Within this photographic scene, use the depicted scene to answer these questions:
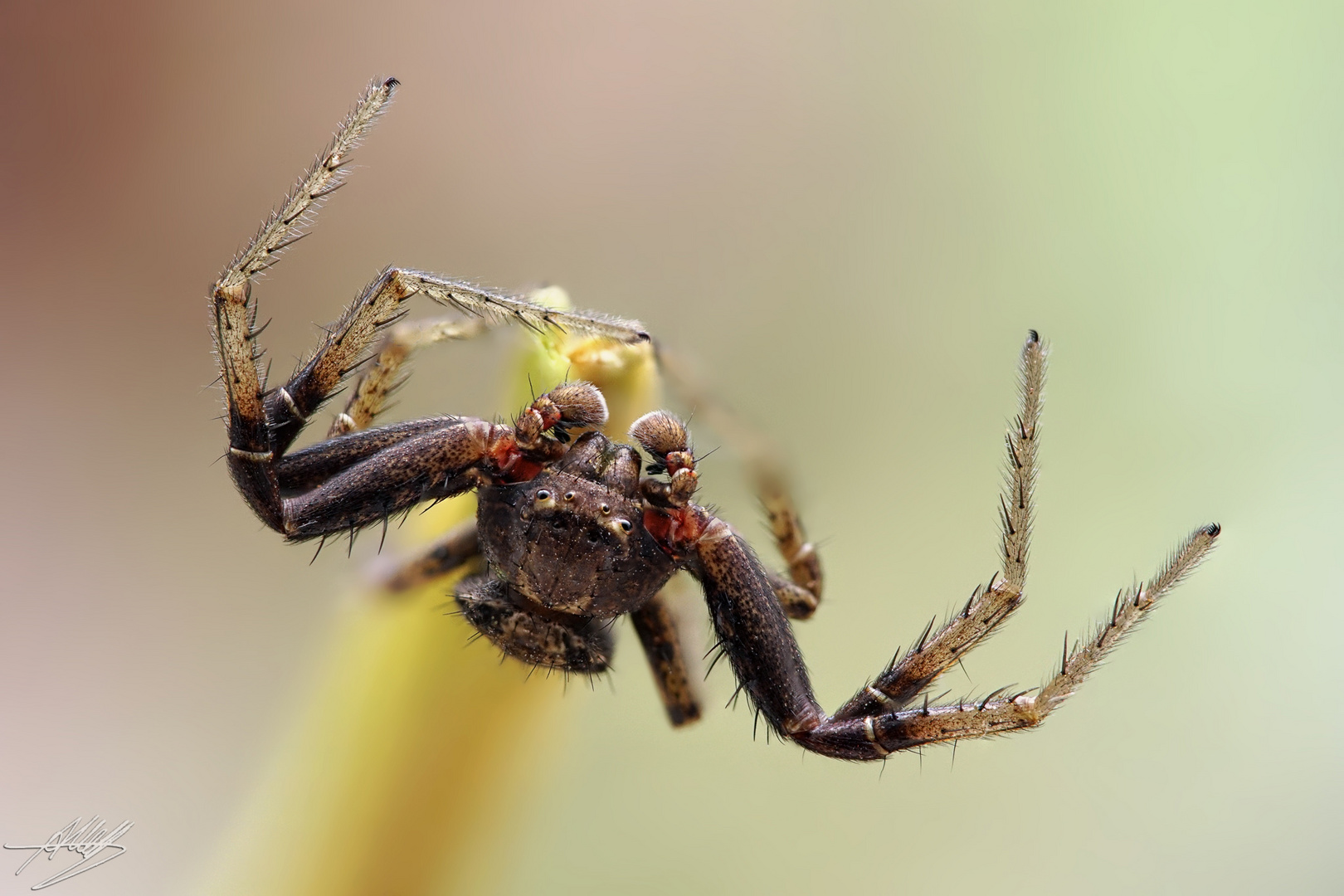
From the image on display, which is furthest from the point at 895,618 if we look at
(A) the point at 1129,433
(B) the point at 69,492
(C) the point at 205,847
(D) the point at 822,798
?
(B) the point at 69,492

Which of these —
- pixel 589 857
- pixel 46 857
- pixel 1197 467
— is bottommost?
pixel 589 857

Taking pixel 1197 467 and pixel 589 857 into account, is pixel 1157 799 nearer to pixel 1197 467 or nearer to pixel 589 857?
pixel 1197 467

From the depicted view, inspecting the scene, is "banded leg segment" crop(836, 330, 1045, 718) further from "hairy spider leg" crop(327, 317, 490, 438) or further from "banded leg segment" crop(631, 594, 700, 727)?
"hairy spider leg" crop(327, 317, 490, 438)

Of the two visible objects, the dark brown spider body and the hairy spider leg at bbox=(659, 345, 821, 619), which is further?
the hairy spider leg at bbox=(659, 345, 821, 619)
